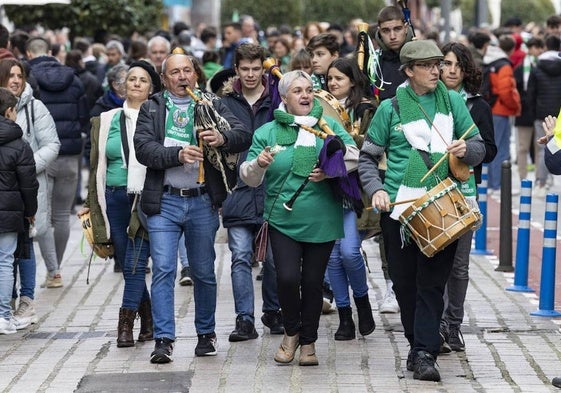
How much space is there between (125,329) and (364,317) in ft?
5.13

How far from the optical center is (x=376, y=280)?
13016 mm

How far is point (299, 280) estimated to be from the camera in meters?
9.16

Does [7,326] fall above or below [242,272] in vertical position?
below

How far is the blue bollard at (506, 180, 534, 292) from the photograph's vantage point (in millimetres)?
12312

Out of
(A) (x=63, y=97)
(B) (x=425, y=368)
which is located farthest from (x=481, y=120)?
(A) (x=63, y=97)

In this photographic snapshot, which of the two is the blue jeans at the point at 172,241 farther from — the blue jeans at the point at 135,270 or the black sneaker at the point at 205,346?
the blue jeans at the point at 135,270

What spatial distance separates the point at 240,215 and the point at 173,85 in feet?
3.96

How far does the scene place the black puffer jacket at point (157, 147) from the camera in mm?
9273

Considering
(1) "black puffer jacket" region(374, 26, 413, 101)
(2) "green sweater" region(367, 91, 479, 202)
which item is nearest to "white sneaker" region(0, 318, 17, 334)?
(1) "black puffer jacket" region(374, 26, 413, 101)

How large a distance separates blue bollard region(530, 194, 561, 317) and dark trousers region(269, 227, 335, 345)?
2.57 metres

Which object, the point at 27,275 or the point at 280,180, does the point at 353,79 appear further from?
the point at 27,275

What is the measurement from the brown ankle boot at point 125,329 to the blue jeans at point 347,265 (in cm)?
135

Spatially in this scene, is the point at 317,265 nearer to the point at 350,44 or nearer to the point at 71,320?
the point at 71,320

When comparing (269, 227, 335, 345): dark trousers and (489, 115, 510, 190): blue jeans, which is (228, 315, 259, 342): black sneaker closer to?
(269, 227, 335, 345): dark trousers
